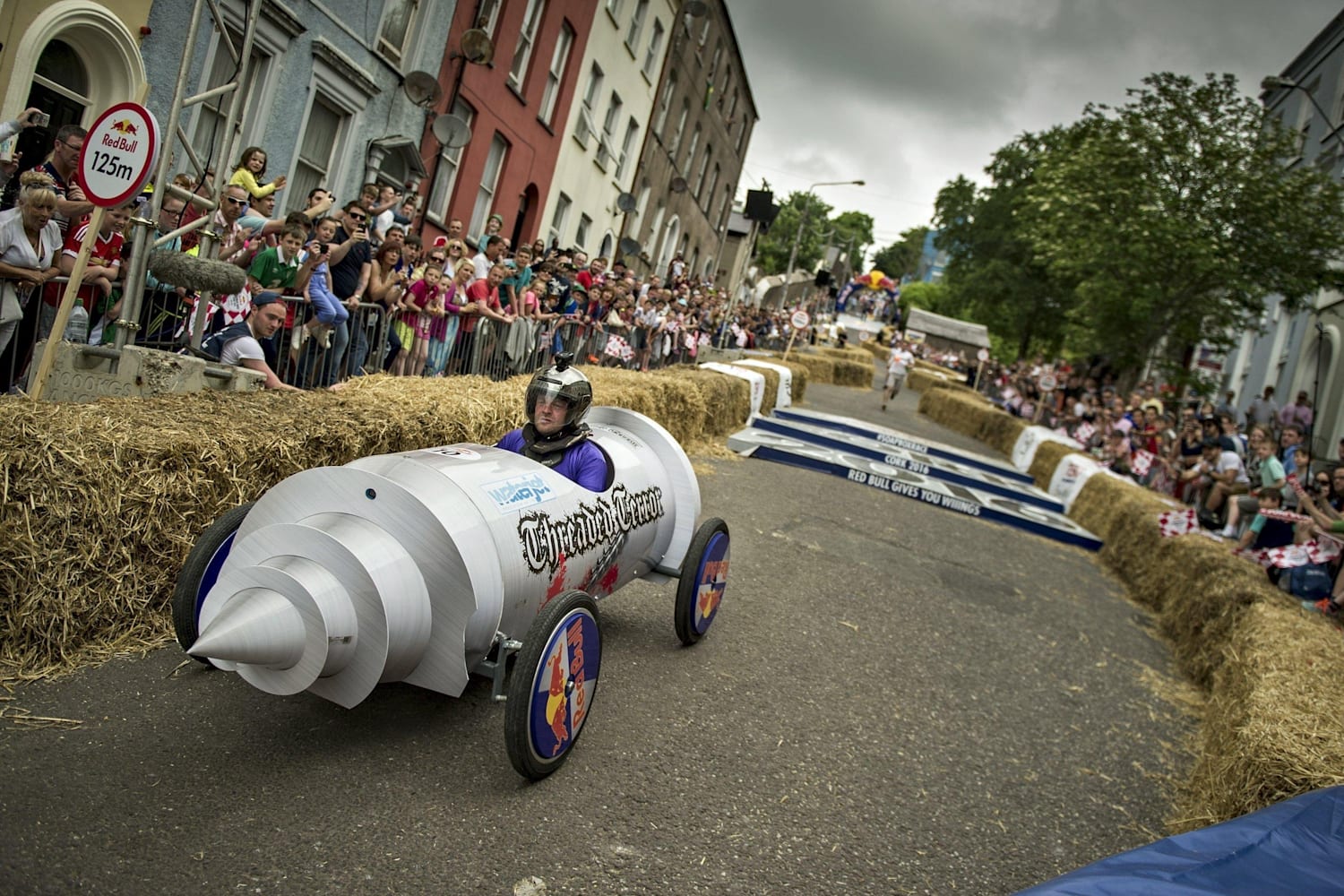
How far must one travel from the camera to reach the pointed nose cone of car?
3268mm

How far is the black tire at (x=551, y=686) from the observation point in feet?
12.2

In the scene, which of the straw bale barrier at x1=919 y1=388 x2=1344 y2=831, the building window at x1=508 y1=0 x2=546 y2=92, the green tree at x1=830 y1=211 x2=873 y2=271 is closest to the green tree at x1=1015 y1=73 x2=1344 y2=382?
the straw bale barrier at x1=919 y1=388 x2=1344 y2=831

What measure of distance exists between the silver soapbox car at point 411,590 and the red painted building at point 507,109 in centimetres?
1482

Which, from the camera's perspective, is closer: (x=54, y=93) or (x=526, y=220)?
(x=54, y=93)

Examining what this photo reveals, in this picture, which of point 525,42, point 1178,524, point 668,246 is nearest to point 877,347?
point 668,246

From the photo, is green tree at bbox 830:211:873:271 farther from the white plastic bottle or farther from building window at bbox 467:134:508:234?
the white plastic bottle

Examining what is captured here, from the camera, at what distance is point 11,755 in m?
3.41

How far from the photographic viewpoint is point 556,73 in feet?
76.0

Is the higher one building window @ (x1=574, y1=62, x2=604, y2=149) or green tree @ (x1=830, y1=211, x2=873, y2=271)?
green tree @ (x1=830, y1=211, x2=873, y2=271)

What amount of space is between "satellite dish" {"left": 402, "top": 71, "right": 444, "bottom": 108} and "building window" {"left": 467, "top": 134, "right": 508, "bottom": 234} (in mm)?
4409

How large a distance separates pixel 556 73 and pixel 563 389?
20318 millimetres

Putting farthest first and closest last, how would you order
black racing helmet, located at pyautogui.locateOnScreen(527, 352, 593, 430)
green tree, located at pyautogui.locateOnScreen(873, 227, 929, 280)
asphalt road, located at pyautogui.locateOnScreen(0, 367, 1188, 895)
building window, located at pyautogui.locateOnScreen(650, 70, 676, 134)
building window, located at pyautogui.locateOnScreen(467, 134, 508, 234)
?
→ green tree, located at pyautogui.locateOnScreen(873, 227, 929, 280) < building window, located at pyautogui.locateOnScreen(650, 70, 676, 134) < building window, located at pyautogui.locateOnScreen(467, 134, 508, 234) < black racing helmet, located at pyautogui.locateOnScreen(527, 352, 593, 430) < asphalt road, located at pyautogui.locateOnScreen(0, 367, 1188, 895)

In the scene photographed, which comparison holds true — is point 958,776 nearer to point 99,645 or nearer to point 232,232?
point 99,645

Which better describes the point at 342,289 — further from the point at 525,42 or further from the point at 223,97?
the point at 525,42
